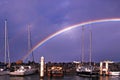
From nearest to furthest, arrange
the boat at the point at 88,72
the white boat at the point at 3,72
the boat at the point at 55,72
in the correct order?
the boat at the point at 55,72 → the boat at the point at 88,72 → the white boat at the point at 3,72

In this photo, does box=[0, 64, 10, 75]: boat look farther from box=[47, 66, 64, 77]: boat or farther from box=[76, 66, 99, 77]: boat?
box=[76, 66, 99, 77]: boat

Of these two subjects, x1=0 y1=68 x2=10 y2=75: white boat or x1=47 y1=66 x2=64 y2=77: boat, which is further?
x1=0 y1=68 x2=10 y2=75: white boat

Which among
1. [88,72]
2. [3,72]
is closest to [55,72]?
[88,72]

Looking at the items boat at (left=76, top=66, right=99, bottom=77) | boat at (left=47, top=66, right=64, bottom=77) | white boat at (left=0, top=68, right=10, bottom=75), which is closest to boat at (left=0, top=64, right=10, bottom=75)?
white boat at (left=0, top=68, right=10, bottom=75)

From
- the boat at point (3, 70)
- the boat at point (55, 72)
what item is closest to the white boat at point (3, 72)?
the boat at point (3, 70)

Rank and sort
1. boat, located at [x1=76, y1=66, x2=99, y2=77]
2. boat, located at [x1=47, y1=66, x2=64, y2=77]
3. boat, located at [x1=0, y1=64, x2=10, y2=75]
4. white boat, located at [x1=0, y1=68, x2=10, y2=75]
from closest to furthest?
1. boat, located at [x1=47, y1=66, x2=64, y2=77]
2. boat, located at [x1=76, y1=66, x2=99, y2=77]
3. white boat, located at [x1=0, y1=68, x2=10, y2=75]
4. boat, located at [x1=0, y1=64, x2=10, y2=75]

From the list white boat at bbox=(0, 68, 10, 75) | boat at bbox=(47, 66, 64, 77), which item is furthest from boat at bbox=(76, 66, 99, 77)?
white boat at bbox=(0, 68, 10, 75)

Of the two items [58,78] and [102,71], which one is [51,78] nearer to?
[58,78]

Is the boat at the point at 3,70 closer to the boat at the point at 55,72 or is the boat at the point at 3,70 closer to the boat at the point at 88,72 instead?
the boat at the point at 55,72

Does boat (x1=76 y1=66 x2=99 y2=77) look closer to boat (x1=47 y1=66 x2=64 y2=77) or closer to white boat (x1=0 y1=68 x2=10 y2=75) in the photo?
boat (x1=47 y1=66 x2=64 y2=77)

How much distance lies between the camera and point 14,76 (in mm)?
115938

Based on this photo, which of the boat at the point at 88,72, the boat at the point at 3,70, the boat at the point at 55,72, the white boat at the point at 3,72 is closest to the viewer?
the boat at the point at 55,72

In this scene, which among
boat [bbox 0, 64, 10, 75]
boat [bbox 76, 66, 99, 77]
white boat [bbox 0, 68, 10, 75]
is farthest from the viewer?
boat [bbox 0, 64, 10, 75]

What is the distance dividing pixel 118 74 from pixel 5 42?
40215 mm
